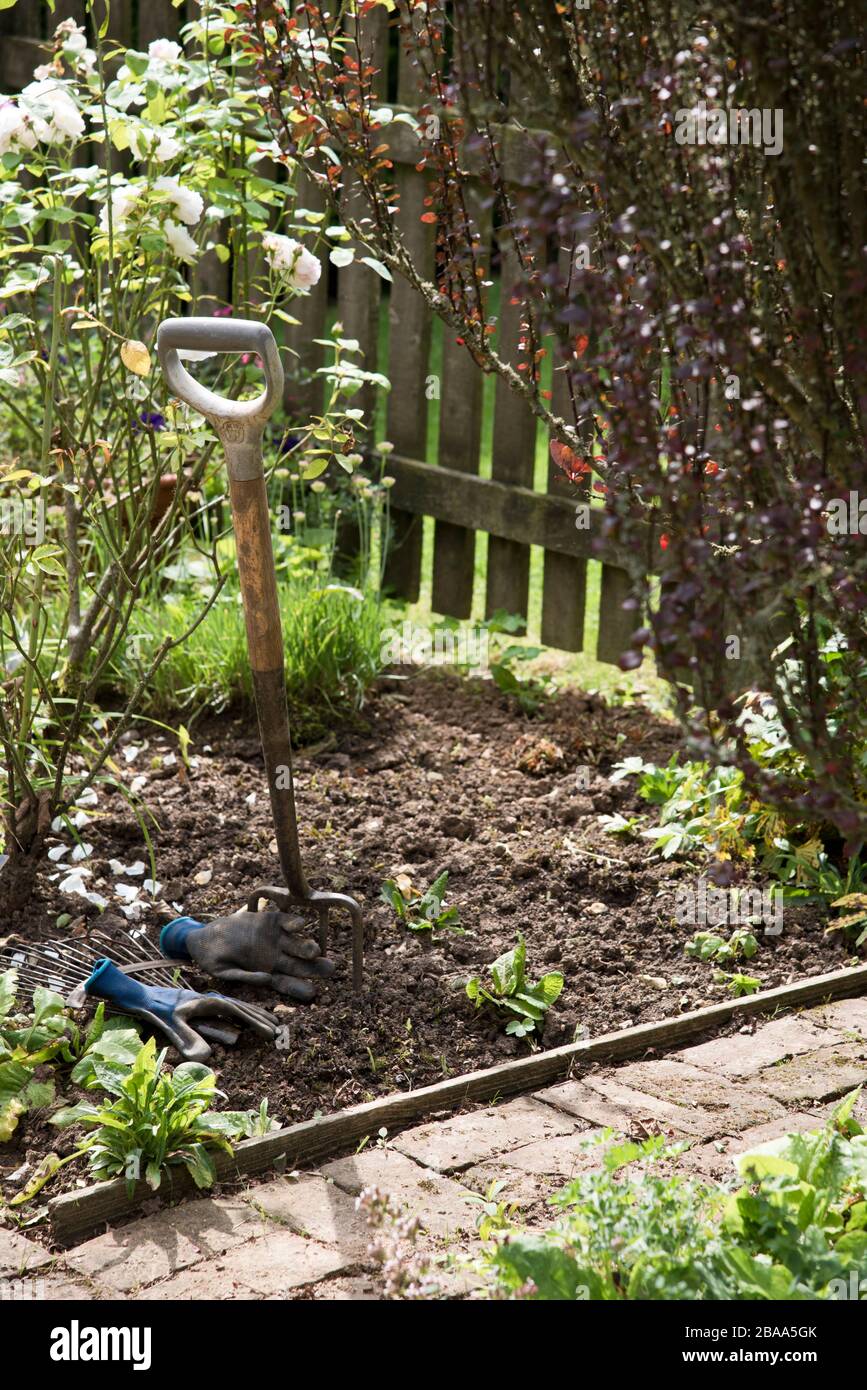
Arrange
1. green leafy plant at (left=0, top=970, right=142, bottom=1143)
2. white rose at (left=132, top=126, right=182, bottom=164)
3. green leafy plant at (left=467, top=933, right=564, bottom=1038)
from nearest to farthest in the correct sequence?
green leafy plant at (left=0, top=970, right=142, bottom=1143), green leafy plant at (left=467, top=933, right=564, bottom=1038), white rose at (left=132, top=126, right=182, bottom=164)

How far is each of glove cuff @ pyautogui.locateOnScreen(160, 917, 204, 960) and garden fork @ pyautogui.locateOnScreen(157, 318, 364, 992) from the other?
155mm

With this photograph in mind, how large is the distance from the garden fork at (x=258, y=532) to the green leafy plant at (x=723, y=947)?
0.76 meters

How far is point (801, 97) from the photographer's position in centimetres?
185

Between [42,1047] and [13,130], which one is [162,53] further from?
[42,1047]

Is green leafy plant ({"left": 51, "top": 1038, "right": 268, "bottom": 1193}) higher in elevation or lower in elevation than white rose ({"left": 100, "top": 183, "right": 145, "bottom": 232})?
lower

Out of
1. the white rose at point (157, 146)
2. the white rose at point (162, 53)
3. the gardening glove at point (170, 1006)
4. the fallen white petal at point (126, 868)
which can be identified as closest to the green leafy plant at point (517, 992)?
the gardening glove at point (170, 1006)

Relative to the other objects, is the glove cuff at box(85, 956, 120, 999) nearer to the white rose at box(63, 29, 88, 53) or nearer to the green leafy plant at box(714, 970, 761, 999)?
the green leafy plant at box(714, 970, 761, 999)

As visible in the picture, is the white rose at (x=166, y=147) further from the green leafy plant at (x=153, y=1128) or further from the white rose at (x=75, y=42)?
the green leafy plant at (x=153, y=1128)

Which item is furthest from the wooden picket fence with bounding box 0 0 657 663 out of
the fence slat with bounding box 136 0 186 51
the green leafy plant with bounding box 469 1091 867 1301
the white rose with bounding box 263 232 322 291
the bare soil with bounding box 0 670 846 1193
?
the green leafy plant with bounding box 469 1091 867 1301

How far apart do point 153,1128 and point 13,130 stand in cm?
202

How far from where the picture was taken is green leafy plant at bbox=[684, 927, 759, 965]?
329cm

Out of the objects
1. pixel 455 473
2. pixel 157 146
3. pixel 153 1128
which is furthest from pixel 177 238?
pixel 455 473

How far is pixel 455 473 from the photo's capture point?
18.0ft

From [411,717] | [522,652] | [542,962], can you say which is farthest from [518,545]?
[542,962]
